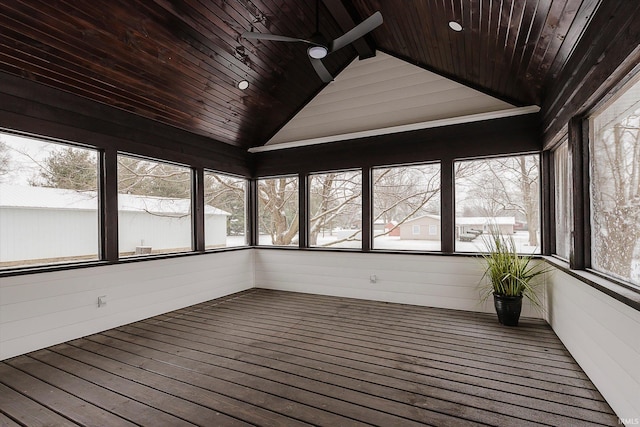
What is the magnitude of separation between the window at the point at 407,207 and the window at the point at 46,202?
12.8 ft

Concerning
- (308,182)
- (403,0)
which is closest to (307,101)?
(308,182)

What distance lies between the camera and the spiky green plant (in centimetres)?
371

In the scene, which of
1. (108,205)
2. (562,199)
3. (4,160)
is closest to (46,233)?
(108,205)

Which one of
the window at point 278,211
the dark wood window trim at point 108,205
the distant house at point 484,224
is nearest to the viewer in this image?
the dark wood window trim at point 108,205

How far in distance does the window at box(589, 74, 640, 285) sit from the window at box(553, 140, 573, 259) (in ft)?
2.36

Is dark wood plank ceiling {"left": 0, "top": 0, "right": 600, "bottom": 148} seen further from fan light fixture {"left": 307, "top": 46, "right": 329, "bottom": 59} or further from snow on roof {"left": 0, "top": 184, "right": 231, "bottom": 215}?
snow on roof {"left": 0, "top": 184, "right": 231, "bottom": 215}

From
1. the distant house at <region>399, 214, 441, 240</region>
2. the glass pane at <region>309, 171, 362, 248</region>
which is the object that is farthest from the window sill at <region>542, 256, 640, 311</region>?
the glass pane at <region>309, 171, 362, 248</region>

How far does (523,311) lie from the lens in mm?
4133

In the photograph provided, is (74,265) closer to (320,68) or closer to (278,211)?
(278,211)

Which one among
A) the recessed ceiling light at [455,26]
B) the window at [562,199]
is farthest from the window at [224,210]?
the window at [562,199]

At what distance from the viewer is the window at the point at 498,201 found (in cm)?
420

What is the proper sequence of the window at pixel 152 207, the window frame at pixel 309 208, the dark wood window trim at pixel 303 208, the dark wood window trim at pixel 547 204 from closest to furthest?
1. the dark wood window trim at pixel 547 204
2. the window at pixel 152 207
3. the window frame at pixel 309 208
4. the dark wood window trim at pixel 303 208

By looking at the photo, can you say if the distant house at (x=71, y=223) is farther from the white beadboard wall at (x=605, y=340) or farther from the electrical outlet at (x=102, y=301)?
the white beadboard wall at (x=605, y=340)

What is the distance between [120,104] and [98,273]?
203cm
